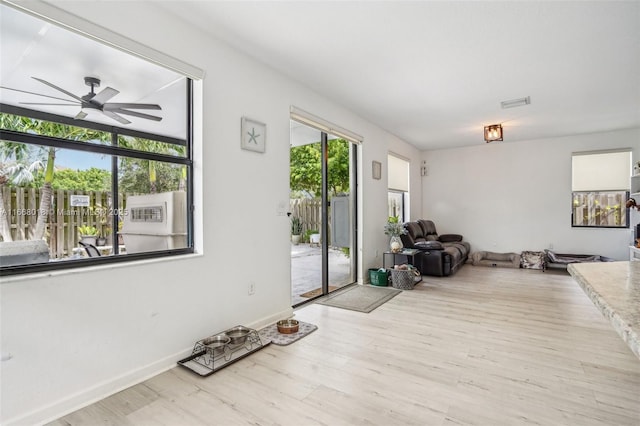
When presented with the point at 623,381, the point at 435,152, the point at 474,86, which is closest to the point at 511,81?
the point at 474,86

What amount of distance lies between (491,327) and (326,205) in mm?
2428

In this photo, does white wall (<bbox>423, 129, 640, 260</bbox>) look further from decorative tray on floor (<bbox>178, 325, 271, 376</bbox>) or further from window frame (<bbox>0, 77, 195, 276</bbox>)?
window frame (<bbox>0, 77, 195, 276</bbox>)

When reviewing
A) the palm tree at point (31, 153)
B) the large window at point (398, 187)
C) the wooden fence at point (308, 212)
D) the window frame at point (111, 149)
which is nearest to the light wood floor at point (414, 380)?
→ the window frame at point (111, 149)

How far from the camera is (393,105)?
4496mm

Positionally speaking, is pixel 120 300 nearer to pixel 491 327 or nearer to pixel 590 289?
pixel 590 289

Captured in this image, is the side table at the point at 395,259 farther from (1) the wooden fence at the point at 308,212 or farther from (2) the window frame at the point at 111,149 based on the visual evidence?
(2) the window frame at the point at 111,149

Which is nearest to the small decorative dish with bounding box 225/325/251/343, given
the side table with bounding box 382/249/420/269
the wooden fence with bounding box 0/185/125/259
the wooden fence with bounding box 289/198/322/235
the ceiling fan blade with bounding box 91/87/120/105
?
the wooden fence with bounding box 0/185/125/259

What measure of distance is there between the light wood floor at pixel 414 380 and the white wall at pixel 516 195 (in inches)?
137

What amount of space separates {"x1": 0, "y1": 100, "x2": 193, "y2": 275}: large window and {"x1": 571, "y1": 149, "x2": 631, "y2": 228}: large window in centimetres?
711

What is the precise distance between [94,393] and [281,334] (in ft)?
4.76

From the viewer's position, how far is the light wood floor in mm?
1824

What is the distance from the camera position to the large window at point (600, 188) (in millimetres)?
5906

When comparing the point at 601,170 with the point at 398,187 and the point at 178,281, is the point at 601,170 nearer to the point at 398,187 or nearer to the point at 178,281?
the point at 398,187

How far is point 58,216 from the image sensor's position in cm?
202
